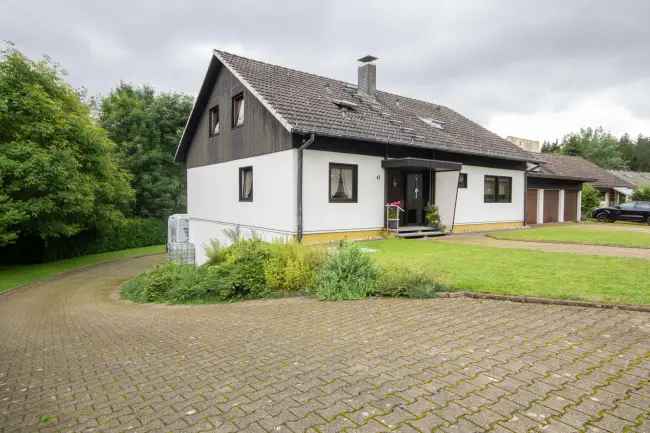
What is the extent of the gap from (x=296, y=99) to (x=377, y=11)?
4248 mm

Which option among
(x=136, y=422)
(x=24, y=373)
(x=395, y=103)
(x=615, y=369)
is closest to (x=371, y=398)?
(x=136, y=422)

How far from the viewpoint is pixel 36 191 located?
17125mm

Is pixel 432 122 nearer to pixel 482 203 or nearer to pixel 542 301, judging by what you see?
pixel 482 203

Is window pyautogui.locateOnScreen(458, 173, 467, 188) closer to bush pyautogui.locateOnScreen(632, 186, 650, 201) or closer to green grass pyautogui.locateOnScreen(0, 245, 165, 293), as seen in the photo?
green grass pyautogui.locateOnScreen(0, 245, 165, 293)

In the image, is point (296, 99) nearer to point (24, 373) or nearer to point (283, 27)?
point (283, 27)

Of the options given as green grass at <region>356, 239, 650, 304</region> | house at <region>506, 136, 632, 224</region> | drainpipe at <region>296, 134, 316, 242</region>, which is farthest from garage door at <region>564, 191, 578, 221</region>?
drainpipe at <region>296, 134, 316, 242</region>

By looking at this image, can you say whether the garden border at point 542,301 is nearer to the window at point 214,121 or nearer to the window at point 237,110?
the window at point 237,110

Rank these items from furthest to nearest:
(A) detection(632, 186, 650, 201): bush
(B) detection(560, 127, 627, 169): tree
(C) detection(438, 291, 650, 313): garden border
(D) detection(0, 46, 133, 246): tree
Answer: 1. (B) detection(560, 127, 627, 169): tree
2. (A) detection(632, 186, 650, 201): bush
3. (D) detection(0, 46, 133, 246): tree
4. (C) detection(438, 291, 650, 313): garden border

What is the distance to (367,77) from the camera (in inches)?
723

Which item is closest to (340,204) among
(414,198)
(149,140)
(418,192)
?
(414,198)

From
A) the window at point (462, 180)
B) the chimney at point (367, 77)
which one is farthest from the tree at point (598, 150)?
the chimney at point (367, 77)

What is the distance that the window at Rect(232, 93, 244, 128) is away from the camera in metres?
15.8

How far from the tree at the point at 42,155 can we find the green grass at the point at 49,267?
1.91 m

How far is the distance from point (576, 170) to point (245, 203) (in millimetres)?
27956
